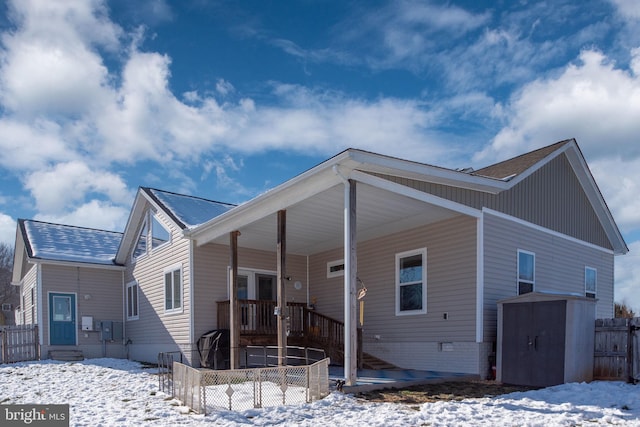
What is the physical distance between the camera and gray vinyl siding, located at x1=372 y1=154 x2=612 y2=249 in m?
10.6

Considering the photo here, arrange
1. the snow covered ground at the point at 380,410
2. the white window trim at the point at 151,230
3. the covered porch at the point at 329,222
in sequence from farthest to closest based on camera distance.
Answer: the white window trim at the point at 151,230, the covered porch at the point at 329,222, the snow covered ground at the point at 380,410

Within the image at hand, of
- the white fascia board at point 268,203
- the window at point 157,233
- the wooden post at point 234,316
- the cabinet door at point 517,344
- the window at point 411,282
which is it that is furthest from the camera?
the window at point 157,233

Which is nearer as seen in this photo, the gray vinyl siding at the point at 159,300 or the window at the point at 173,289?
the gray vinyl siding at the point at 159,300

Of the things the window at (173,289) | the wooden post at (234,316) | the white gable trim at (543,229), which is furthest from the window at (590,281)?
the window at (173,289)

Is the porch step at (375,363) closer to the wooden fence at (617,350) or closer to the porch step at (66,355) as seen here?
the wooden fence at (617,350)

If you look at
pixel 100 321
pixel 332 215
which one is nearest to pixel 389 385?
pixel 332 215

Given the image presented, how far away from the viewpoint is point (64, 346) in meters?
16.8

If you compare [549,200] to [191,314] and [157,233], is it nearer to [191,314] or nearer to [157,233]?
[191,314]

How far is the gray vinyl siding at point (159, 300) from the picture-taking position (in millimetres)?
14359

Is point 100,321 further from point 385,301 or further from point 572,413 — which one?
point 572,413

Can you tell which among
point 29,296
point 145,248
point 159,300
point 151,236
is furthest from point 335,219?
point 29,296

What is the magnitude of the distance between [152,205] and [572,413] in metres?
12.6

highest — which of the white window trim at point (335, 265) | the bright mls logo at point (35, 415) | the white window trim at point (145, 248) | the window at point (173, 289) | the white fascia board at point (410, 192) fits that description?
the white fascia board at point (410, 192)

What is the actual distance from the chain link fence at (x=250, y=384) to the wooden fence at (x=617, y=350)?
4935 millimetres
